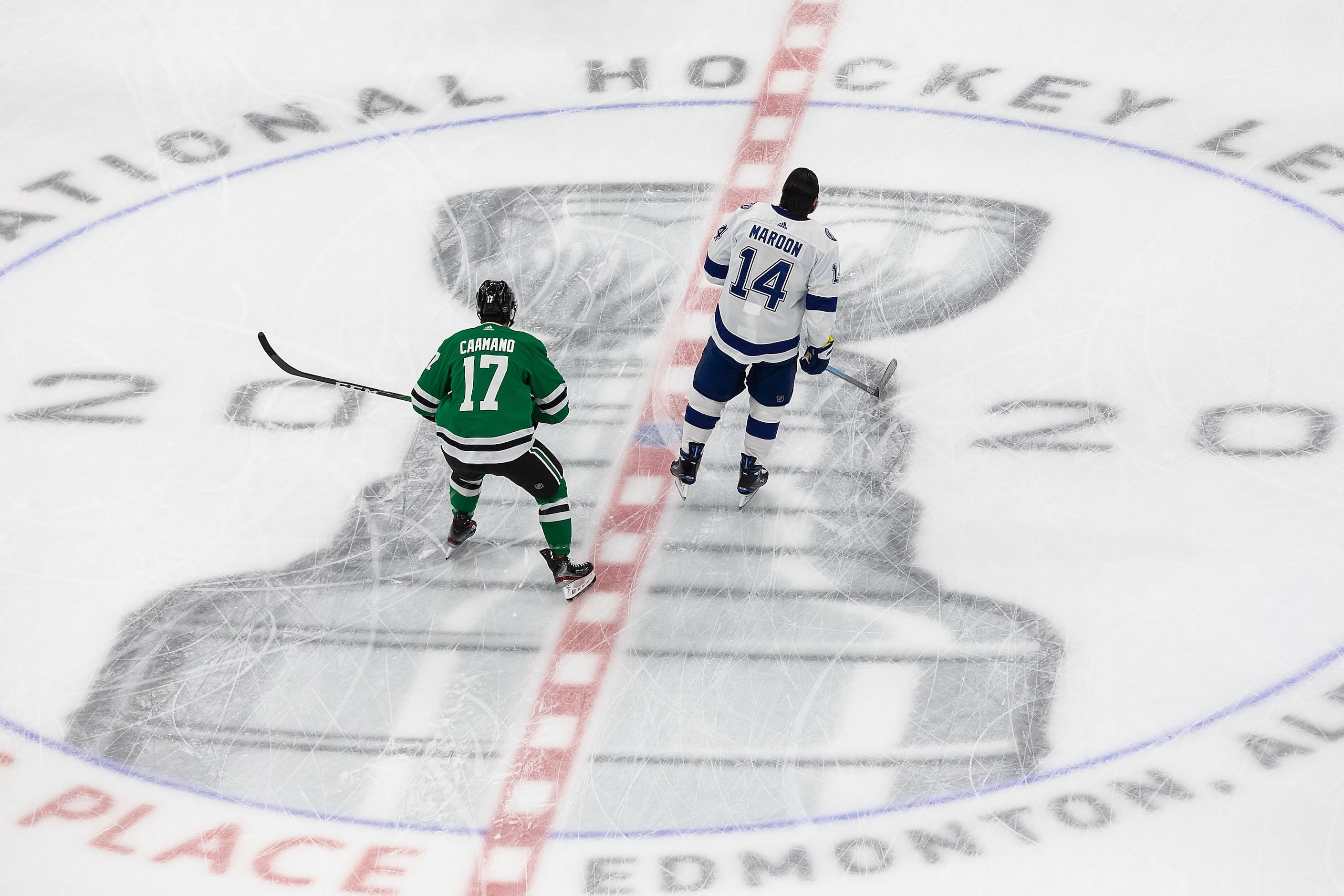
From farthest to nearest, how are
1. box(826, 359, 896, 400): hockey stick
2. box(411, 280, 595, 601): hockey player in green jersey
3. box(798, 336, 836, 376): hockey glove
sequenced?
box(826, 359, 896, 400): hockey stick → box(798, 336, 836, 376): hockey glove → box(411, 280, 595, 601): hockey player in green jersey

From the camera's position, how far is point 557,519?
10.3 ft

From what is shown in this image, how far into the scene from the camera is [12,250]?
4.57 meters

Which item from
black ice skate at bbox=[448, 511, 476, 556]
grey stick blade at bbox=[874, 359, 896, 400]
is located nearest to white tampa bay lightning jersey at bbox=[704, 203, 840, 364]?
grey stick blade at bbox=[874, 359, 896, 400]

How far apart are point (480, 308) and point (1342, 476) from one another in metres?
2.65

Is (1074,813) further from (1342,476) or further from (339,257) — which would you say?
(339,257)

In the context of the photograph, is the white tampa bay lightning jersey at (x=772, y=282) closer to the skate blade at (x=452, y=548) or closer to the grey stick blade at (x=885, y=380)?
the grey stick blade at (x=885, y=380)

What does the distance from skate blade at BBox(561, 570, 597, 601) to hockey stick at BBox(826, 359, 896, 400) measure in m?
1.05

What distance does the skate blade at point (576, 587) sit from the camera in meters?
3.24

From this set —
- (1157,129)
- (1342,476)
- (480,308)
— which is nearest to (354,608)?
(480,308)

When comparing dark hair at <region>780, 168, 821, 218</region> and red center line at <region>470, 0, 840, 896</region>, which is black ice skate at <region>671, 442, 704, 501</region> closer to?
red center line at <region>470, 0, 840, 896</region>

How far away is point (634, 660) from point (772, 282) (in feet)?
3.73

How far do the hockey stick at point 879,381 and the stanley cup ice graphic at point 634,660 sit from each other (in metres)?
0.05

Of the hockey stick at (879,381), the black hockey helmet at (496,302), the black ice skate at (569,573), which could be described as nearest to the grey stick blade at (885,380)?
the hockey stick at (879,381)

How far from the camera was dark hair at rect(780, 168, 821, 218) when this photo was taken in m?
3.00
